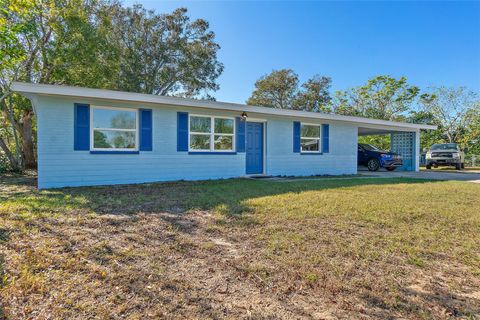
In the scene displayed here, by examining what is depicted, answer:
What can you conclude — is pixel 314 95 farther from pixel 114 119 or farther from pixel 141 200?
pixel 141 200

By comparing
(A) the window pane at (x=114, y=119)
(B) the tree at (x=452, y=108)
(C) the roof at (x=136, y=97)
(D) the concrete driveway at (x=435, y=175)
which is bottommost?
(D) the concrete driveway at (x=435, y=175)

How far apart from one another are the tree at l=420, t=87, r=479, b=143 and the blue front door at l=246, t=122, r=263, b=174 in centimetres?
2355

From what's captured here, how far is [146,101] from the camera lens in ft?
28.1

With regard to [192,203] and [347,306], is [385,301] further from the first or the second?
[192,203]

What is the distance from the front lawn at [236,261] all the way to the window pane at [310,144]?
6961 millimetres

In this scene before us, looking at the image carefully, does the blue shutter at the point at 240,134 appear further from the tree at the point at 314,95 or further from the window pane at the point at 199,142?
the tree at the point at 314,95

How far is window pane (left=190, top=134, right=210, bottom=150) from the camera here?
988 centimetres

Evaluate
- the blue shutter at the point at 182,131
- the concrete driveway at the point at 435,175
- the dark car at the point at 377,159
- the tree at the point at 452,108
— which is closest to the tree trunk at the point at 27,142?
the blue shutter at the point at 182,131

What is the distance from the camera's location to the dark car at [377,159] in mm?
15656

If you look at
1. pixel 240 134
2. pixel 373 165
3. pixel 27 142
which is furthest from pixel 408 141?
pixel 27 142

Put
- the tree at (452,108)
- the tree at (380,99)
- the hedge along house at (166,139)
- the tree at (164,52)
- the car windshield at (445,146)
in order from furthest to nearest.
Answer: the tree at (452,108) → the tree at (380,99) → the tree at (164,52) → the car windshield at (445,146) → the hedge along house at (166,139)

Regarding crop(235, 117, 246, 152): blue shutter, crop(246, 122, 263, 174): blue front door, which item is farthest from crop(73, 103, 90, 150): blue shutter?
crop(246, 122, 263, 174): blue front door

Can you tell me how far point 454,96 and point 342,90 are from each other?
33.6 ft

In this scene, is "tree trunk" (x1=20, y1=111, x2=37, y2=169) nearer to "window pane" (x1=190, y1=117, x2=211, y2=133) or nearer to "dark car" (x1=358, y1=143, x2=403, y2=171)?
"window pane" (x1=190, y1=117, x2=211, y2=133)
